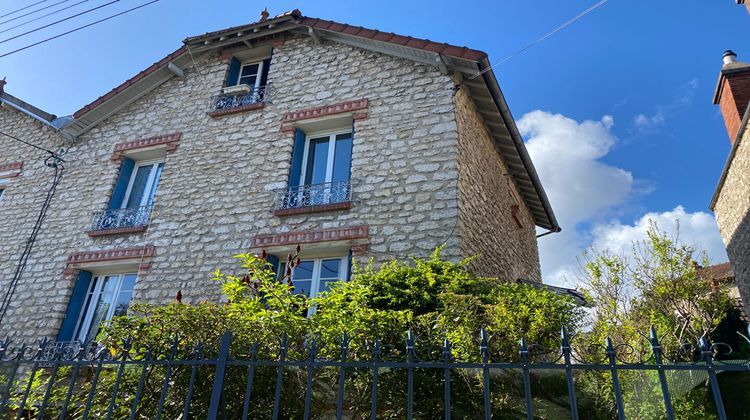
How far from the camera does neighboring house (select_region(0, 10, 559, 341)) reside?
7023 mm

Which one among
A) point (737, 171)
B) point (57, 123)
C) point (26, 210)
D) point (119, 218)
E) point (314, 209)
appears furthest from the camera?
point (737, 171)

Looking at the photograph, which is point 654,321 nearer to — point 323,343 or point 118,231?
point 323,343

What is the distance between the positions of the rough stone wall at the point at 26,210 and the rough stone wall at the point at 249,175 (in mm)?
41

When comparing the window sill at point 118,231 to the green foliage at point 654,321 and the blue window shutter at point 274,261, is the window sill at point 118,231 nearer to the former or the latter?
the blue window shutter at point 274,261

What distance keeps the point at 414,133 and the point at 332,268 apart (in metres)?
2.47

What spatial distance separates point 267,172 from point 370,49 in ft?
9.51

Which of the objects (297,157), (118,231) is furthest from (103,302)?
(297,157)

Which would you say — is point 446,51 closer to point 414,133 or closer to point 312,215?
point 414,133

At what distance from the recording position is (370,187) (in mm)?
7141

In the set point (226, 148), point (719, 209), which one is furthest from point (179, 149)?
point (719, 209)

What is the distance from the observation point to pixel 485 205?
8055 mm

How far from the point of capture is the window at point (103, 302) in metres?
7.95

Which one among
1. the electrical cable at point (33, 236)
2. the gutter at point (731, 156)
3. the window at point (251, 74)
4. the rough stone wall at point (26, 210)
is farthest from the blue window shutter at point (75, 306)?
the gutter at point (731, 156)

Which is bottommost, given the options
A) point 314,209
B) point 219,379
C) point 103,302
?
point 219,379
